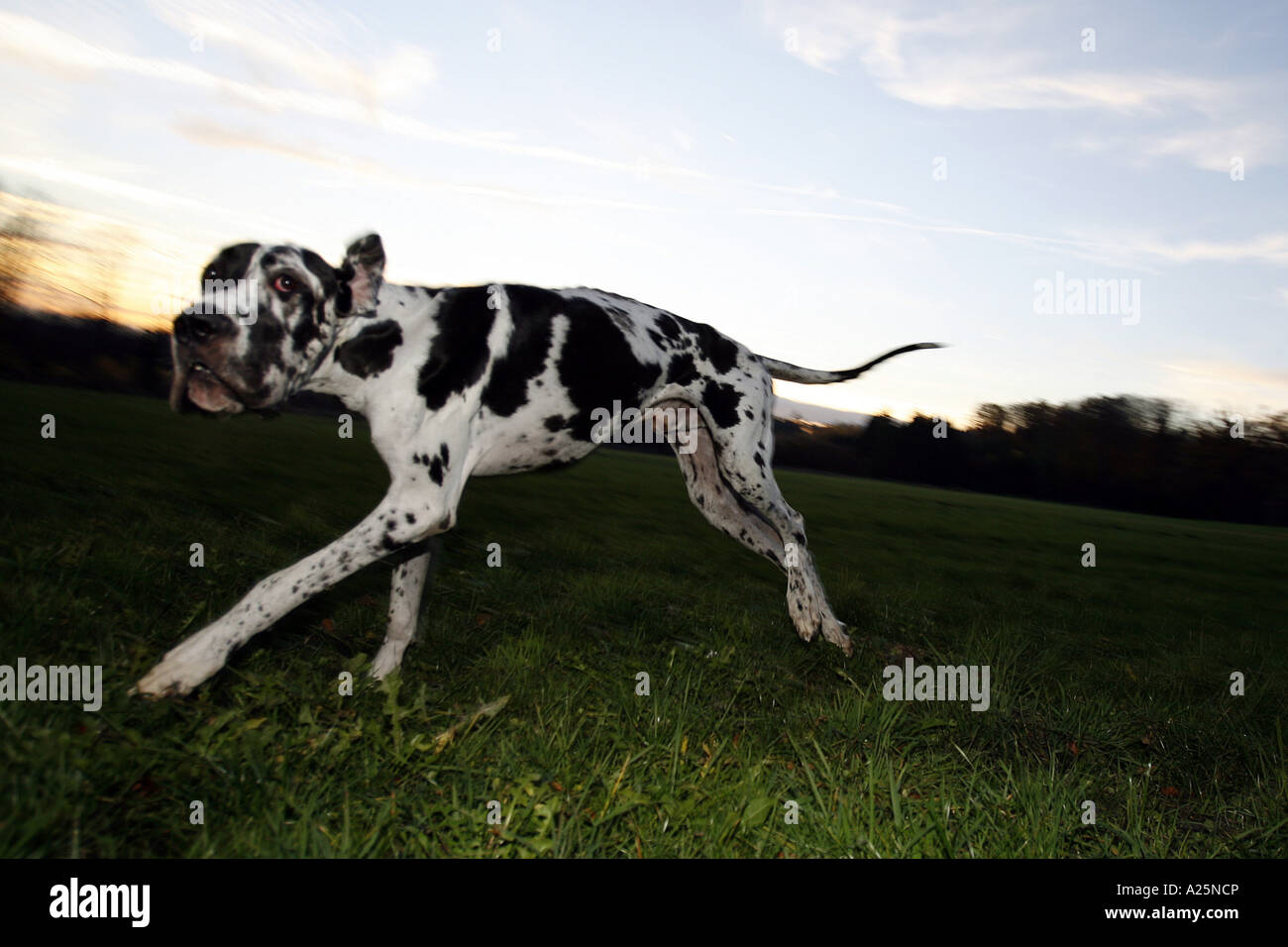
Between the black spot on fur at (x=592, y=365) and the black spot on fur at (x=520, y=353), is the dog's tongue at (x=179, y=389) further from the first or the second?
the black spot on fur at (x=592, y=365)

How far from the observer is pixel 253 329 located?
362 centimetres

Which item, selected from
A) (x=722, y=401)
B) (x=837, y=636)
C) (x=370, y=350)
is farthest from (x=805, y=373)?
(x=370, y=350)

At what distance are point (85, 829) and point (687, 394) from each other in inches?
160

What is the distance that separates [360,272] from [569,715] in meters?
2.38

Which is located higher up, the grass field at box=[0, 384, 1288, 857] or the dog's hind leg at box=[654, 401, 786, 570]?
the dog's hind leg at box=[654, 401, 786, 570]

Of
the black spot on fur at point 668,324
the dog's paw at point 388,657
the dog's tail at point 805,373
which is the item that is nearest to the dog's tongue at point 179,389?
the dog's paw at point 388,657

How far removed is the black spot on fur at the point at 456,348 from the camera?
4.22 m

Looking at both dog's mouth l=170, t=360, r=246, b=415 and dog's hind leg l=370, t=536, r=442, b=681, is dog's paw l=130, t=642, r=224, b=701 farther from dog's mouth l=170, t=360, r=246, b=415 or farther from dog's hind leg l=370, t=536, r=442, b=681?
dog's hind leg l=370, t=536, r=442, b=681

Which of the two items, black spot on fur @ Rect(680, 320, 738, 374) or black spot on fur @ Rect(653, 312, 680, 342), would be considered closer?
black spot on fur @ Rect(653, 312, 680, 342)
